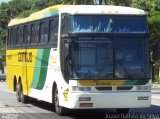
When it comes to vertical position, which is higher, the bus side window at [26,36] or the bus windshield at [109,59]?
the bus side window at [26,36]

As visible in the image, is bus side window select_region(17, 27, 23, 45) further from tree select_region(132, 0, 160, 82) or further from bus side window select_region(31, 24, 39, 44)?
tree select_region(132, 0, 160, 82)

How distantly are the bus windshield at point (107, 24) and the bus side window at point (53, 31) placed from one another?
1389 mm

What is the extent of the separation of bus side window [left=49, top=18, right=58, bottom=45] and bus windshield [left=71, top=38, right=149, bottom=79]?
1762mm

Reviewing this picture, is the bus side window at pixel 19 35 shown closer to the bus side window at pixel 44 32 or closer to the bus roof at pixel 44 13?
the bus roof at pixel 44 13

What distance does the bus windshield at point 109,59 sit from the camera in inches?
608

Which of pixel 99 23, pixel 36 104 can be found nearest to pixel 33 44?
pixel 36 104

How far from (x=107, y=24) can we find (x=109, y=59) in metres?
1.09

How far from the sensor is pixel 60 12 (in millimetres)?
16719

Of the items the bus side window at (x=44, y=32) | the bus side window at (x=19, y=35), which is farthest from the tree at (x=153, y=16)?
the bus side window at (x=44, y=32)

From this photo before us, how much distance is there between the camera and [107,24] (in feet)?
52.5

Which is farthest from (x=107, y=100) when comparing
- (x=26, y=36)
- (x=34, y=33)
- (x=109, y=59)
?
(x=26, y=36)

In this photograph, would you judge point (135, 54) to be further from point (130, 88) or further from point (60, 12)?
point (60, 12)

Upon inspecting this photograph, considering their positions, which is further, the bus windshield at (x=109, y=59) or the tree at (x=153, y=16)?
the tree at (x=153, y=16)

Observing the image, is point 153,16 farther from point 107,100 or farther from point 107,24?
point 107,100
